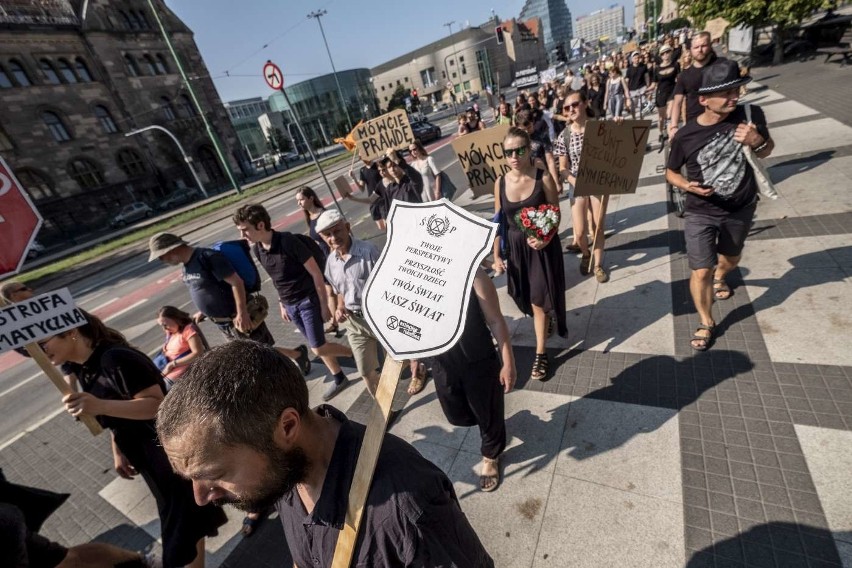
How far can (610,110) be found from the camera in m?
10.3

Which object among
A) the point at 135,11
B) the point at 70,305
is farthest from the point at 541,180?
the point at 135,11

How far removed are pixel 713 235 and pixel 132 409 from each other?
166 inches

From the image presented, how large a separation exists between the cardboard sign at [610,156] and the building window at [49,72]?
38997 millimetres

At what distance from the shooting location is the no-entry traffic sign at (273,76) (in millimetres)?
6543

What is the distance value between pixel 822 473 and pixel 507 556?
6.03 feet

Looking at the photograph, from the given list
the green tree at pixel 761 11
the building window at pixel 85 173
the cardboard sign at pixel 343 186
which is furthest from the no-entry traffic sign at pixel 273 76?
the building window at pixel 85 173

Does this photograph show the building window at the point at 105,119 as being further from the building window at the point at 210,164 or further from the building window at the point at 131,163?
the building window at the point at 210,164

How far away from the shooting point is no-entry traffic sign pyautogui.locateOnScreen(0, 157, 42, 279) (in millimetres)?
2145

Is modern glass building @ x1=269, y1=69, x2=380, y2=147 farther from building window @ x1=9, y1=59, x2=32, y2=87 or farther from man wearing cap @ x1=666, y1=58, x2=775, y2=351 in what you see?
man wearing cap @ x1=666, y1=58, x2=775, y2=351

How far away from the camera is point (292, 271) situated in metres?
3.73

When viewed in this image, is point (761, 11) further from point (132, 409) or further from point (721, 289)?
point (132, 409)

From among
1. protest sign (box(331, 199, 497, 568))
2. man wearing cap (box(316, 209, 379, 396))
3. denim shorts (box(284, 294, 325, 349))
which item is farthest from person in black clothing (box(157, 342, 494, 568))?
denim shorts (box(284, 294, 325, 349))

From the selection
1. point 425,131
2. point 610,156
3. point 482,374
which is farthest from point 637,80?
point 425,131

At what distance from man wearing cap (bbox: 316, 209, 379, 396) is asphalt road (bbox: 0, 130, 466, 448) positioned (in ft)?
12.9
